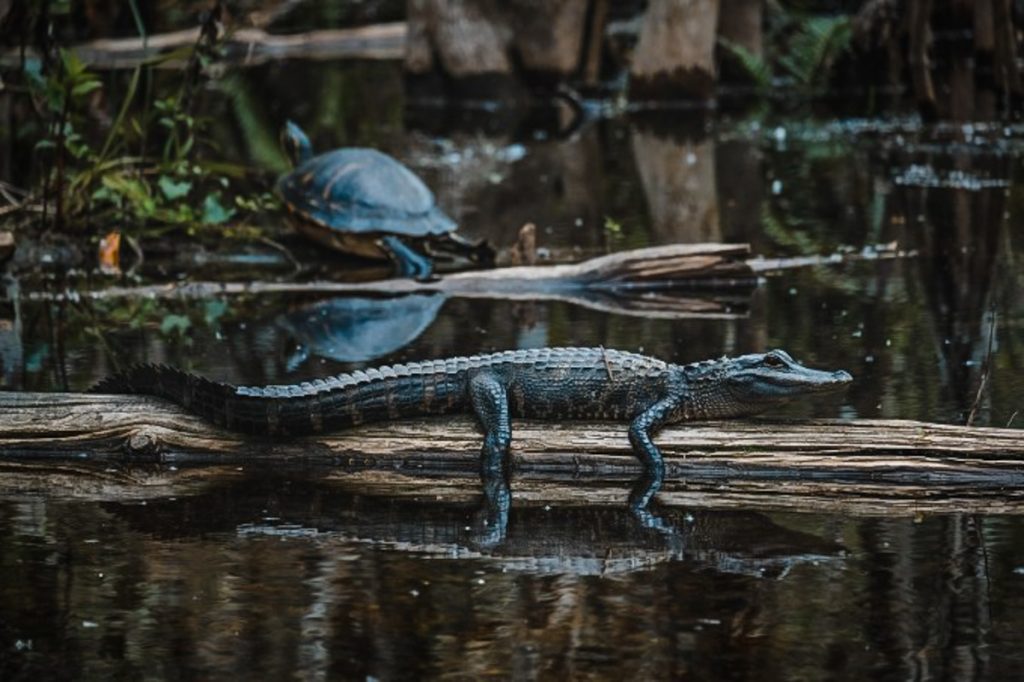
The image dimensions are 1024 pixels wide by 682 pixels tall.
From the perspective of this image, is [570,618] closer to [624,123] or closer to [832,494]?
[832,494]

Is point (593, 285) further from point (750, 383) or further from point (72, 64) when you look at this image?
point (750, 383)

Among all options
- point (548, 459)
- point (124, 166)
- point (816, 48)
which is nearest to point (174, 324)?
point (124, 166)

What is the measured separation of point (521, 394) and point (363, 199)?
5.73 metres

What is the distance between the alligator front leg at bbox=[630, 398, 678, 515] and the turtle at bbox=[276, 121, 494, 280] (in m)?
5.28

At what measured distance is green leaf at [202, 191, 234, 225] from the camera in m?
13.0

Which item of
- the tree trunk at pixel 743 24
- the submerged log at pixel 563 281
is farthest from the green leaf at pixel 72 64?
the tree trunk at pixel 743 24

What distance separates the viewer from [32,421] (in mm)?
7945

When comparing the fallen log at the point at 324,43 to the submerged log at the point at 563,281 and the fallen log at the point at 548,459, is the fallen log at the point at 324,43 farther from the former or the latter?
the fallen log at the point at 548,459

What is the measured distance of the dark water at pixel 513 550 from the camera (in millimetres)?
5656

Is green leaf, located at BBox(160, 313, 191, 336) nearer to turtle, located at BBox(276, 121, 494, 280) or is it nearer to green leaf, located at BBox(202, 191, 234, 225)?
green leaf, located at BBox(202, 191, 234, 225)

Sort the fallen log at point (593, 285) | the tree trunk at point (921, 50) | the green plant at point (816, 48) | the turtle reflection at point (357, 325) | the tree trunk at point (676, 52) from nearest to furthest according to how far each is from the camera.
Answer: the turtle reflection at point (357, 325) < the fallen log at point (593, 285) < the tree trunk at point (921, 50) < the tree trunk at point (676, 52) < the green plant at point (816, 48)

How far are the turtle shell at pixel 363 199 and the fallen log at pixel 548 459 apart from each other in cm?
525

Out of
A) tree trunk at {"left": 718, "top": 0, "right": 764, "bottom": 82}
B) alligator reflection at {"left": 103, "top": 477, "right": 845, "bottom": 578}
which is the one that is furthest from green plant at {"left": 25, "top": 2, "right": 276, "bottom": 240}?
tree trunk at {"left": 718, "top": 0, "right": 764, "bottom": 82}

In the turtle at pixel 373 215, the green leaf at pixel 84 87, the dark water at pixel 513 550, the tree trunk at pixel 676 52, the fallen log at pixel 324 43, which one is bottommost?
the dark water at pixel 513 550
